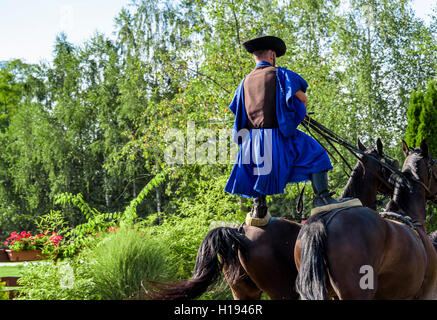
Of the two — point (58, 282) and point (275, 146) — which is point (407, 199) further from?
point (58, 282)

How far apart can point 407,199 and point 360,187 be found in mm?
591

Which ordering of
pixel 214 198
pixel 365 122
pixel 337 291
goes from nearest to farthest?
pixel 337 291 → pixel 214 198 → pixel 365 122

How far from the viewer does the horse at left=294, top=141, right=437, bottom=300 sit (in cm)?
292

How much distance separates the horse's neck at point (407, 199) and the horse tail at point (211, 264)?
1803 millimetres

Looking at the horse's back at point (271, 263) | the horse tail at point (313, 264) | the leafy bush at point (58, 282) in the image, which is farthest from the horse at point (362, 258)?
the leafy bush at point (58, 282)

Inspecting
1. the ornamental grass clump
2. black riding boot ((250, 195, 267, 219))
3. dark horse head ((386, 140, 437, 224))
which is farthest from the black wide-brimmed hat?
the ornamental grass clump

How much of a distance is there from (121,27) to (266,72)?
21083 millimetres

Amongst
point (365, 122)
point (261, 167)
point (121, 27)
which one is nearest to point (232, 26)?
point (261, 167)

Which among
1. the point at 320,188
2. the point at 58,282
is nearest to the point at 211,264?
the point at 320,188

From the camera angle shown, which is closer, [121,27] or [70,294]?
[70,294]

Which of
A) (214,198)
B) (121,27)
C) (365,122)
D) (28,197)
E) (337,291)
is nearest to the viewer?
(337,291)
